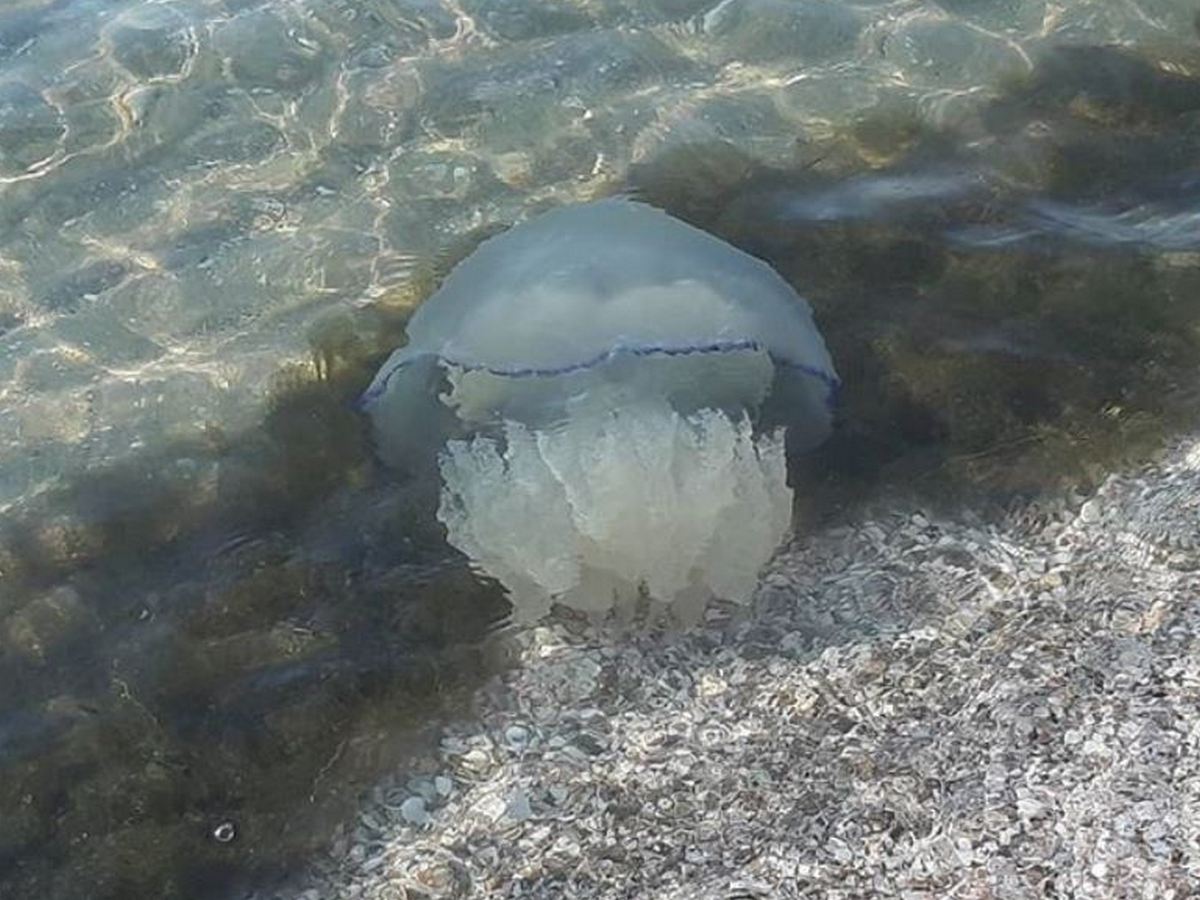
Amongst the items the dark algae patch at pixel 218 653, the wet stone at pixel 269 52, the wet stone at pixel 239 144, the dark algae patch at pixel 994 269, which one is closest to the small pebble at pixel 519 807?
the dark algae patch at pixel 218 653

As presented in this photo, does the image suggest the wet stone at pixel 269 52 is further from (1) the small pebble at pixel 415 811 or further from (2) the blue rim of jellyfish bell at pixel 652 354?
(1) the small pebble at pixel 415 811

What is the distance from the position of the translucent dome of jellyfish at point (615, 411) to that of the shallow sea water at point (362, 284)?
0.26 m

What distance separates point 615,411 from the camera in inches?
190

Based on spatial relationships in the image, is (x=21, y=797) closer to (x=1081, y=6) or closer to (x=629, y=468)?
(x=629, y=468)

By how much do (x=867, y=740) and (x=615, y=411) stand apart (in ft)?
4.50

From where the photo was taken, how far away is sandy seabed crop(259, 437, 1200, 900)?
3771 millimetres

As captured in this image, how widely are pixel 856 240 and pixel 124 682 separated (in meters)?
3.42

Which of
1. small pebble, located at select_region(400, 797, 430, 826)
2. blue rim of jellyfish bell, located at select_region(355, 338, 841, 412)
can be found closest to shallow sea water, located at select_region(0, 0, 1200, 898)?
small pebble, located at select_region(400, 797, 430, 826)

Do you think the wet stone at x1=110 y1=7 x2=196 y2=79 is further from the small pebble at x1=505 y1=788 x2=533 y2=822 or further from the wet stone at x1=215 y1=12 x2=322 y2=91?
the small pebble at x1=505 y1=788 x2=533 y2=822

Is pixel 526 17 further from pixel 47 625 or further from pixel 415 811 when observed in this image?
pixel 415 811

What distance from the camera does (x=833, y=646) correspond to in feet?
14.8

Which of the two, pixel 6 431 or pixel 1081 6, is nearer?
pixel 6 431

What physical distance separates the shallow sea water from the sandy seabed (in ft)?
0.84

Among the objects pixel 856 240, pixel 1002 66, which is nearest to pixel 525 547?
pixel 856 240
